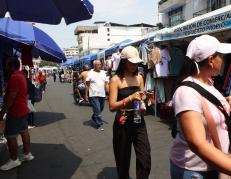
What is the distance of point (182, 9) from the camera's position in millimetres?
44125

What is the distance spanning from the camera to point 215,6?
3431 cm

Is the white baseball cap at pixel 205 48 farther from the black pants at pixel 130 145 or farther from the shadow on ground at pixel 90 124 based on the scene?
the shadow on ground at pixel 90 124

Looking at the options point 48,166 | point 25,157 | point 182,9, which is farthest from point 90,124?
point 182,9

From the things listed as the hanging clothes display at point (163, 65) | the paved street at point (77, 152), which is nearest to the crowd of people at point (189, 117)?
the paved street at point (77, 152)

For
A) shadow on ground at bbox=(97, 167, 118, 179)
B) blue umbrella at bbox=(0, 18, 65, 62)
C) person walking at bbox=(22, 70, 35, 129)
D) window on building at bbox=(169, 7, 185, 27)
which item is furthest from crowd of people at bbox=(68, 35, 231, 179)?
window on building at bbox=(169, 7, 185, 27)

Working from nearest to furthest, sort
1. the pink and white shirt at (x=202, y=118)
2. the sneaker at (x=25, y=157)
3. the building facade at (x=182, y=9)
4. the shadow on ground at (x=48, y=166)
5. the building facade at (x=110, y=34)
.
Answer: the pink and white shirt at (x=202, y=118) → the shadow on ground at (x=48, y=166) → the sneaker at (x=25, y=157) → the building facade at (x=182, y=9) → the building facade at (x=110, y=34)

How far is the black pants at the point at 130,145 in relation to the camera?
4.30 metres

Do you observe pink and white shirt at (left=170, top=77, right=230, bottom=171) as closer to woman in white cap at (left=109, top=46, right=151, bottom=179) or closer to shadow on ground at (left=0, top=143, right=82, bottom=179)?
woman in white cap at (left=109, top=46, right=151, bottom=179)

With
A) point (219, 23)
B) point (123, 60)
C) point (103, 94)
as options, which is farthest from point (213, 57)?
point (103, 94)

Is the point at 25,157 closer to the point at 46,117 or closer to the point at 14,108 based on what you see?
the point at 14,108

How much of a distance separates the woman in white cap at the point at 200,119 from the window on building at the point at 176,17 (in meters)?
42.5

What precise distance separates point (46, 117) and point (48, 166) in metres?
6.36

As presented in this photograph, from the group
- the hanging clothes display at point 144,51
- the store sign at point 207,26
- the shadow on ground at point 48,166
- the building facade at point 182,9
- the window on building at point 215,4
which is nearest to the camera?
the shadow on ground at point 48,166

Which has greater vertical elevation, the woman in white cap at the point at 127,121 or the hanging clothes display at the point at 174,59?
the hanging clothes display at the point at 174,59
